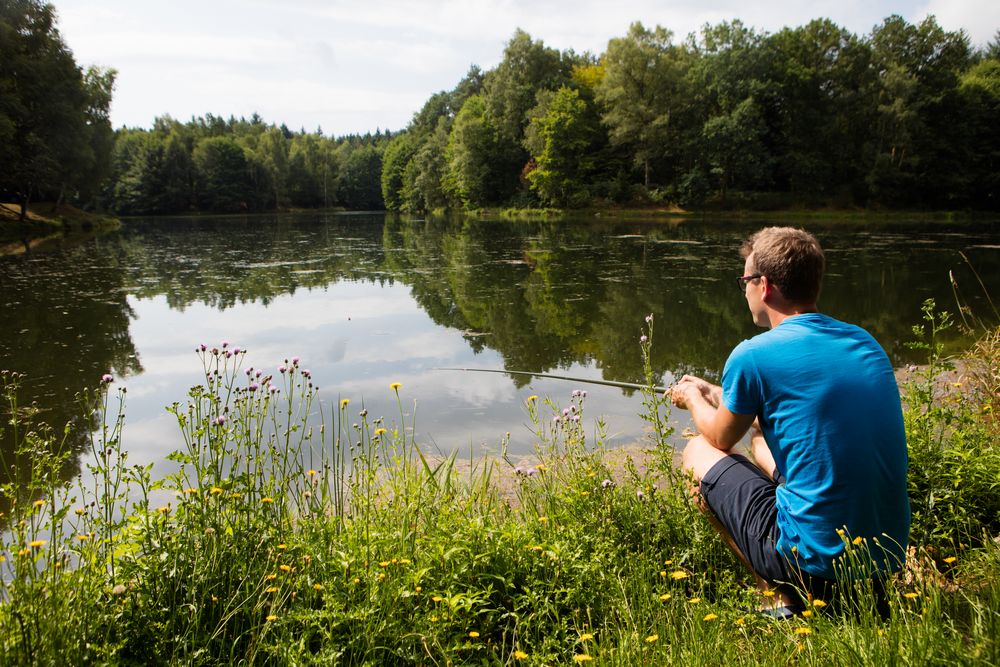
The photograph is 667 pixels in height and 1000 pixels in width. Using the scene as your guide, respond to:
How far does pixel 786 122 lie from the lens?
38.2m

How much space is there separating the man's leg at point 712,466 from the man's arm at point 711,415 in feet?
0.24

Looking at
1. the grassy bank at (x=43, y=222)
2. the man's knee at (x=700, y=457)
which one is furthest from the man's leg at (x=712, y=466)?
the grassy bank at (x=43, y=222)

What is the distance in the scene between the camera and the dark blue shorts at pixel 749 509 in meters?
2.21

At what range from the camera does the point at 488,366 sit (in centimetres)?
686

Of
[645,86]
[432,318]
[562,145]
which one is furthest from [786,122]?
[432,318]

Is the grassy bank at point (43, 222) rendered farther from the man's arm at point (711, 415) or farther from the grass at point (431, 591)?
the man's arm at point (711, 415)

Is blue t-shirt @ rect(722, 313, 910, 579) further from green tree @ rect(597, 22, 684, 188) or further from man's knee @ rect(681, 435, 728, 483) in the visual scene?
green tree @ rect(597, 22, 684, 188)

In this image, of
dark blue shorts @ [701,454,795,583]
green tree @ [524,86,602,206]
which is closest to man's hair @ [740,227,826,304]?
dark blue shorts @ [701,454,795,583]

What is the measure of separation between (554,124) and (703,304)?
33262mm

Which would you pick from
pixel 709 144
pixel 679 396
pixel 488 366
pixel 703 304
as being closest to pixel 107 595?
pixel 679 396

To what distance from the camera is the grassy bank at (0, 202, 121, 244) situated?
2678 centimetres

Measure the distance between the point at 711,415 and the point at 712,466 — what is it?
8.5 inches

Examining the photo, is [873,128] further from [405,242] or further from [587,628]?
[587,628]

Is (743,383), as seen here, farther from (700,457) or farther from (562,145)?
(562,145)
